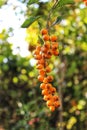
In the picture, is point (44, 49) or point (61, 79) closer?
point (44, 49)

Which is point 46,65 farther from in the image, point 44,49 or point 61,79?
point 61,79

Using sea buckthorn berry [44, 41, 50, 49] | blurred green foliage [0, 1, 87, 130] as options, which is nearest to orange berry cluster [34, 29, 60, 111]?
sea buckthorn berry [44, 41, 50, 49]

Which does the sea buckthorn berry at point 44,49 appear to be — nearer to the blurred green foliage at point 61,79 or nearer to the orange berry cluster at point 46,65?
the orange berry cluster at point 46,65

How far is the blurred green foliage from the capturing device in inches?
210

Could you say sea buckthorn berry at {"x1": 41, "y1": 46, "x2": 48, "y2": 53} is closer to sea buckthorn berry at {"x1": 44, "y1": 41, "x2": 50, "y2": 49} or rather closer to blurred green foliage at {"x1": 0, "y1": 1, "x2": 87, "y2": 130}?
sea buckthorn berry at {"x1": 44, "y1": 41, "x2": 50, "y2": 49}

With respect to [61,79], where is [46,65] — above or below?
below

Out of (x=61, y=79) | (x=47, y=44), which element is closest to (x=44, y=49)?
(x=47, y=44)

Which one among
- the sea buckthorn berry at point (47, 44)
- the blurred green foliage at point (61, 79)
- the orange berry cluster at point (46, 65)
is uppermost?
the blurred green foliage at point (61, 79)

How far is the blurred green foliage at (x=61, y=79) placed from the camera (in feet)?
17.5

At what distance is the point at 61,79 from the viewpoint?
5461mm

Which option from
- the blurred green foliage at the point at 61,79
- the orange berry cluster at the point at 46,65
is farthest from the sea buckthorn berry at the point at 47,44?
the blurred green foliage at the point at 61,79

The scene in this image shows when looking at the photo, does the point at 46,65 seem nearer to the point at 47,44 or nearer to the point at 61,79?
the point at 47,44

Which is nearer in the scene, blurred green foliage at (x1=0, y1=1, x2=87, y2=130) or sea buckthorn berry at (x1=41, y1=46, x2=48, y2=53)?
sea buckthorn berry at (x1=41, y1=46, x2=48, y2=53)

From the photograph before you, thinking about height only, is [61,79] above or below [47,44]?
above
